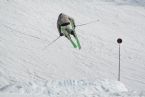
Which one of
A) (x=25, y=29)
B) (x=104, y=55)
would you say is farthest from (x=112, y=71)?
(x=25, y=29)

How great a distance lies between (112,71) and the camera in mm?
15234

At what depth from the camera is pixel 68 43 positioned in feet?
57.0

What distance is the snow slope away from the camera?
14586mm

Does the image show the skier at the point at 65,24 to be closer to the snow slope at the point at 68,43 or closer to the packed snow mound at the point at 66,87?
the packed snow mound at the point at 66,87

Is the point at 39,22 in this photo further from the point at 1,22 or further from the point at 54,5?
the point at 54,5

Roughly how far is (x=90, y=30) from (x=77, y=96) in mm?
12716

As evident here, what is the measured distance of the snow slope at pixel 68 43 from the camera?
14586 millimetres

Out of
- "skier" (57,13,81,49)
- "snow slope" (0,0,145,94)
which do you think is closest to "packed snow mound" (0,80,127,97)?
"skier" (57,13,81,49)

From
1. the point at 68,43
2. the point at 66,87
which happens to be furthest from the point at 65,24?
the point at 68,43

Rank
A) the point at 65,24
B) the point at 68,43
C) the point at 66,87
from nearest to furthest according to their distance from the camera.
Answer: the point at 66,87 < the point at 65,24 < the point at 68,43

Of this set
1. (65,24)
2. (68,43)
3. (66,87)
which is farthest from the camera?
(68,43)

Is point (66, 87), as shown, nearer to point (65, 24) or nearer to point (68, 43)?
point (65, 24)

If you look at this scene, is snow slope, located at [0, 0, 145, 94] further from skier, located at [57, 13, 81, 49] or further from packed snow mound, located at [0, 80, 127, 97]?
packed snow mound, located at [0, 80, 127, 97]

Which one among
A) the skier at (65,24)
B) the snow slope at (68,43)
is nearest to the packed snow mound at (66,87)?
the skier at (65,24)
